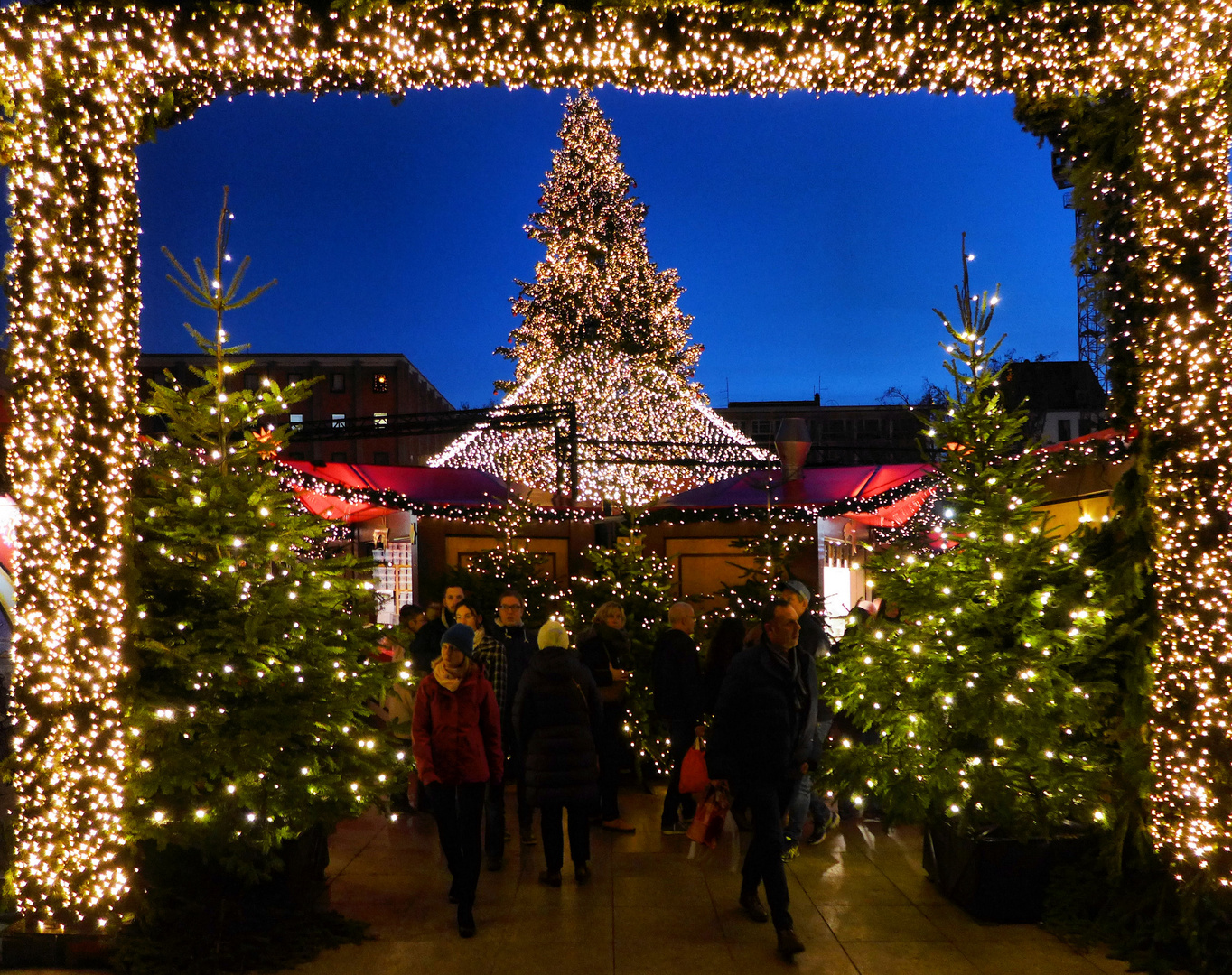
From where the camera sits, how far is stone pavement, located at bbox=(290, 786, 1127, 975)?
16.1 feet

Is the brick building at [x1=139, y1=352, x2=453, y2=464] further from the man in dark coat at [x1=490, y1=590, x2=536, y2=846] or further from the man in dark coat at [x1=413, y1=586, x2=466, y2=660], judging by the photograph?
the man in dark coat at [x1=490, y1=590, x2=536, y2=846]

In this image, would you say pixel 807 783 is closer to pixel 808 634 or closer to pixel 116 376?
pixel 808 634

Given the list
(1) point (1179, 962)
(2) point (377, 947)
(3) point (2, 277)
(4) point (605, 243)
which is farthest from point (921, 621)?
(4) point (605, 243)

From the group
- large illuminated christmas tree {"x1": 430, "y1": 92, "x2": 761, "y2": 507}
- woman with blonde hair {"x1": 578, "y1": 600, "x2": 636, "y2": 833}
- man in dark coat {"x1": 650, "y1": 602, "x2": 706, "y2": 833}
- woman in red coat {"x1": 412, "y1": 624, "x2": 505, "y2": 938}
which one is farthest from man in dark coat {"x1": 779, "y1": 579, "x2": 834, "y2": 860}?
large illuminated christmas tree {"x1": 430, "y1": 92, "x2": 761, "y2": 507}

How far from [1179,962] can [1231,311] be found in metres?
3.34

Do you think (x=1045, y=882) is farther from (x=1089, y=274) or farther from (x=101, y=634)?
(x=101, y=634)

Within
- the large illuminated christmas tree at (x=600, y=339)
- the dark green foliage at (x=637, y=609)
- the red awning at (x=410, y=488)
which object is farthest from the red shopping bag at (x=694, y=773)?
the large illuminated christmas tree at (x=600, y=339)

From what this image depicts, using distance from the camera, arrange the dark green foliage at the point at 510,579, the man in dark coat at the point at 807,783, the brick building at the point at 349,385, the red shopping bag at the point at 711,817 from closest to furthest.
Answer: the red shopping bag at the point at 711,817 < the man in dark coat at the point at 807,783 < the dark green foliage at the point at 510,579 < the brick building at the point at 349,385

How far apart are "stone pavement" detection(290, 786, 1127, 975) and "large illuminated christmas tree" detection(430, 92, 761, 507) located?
662 inches

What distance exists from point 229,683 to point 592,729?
2368mm

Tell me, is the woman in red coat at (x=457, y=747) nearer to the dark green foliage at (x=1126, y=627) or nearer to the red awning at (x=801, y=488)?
the dark green foliage at (x=1126, y=627)

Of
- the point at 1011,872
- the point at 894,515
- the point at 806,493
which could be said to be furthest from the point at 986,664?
the point at 894,515

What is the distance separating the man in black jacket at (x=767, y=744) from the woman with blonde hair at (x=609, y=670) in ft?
7.54

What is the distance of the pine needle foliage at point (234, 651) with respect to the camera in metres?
5.20
